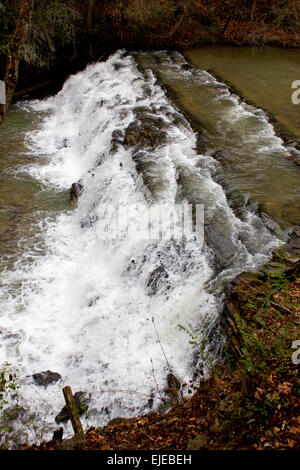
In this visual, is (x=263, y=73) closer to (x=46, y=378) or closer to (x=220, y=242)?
(x=220, y=242)

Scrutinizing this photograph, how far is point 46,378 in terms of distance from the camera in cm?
563

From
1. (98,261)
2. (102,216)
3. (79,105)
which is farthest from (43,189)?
(79,105)

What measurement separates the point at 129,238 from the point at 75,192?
2.92 metres

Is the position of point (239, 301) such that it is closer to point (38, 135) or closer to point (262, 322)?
point (262, 322)

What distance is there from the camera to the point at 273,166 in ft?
29.0

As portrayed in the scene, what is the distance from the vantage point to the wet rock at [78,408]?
5020 millimetres

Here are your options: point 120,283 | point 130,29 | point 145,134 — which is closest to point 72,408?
point 120,283

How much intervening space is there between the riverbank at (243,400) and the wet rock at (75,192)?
18.3 feet

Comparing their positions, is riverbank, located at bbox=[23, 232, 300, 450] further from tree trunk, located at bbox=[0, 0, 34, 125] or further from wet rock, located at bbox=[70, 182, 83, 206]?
wet rock, located at bbox=[70, 182, 83, 206]

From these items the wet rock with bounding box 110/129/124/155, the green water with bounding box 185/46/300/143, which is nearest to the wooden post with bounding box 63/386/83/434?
the wet rock with bounding box 110/129/124/155

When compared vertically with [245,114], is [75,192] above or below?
below

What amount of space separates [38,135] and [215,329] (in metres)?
10.2

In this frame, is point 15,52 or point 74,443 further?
point 15,52

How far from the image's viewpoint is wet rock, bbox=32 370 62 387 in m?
5.57
